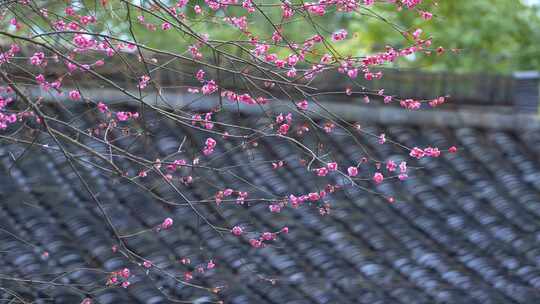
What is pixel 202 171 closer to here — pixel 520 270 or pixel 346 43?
pixel 520 270

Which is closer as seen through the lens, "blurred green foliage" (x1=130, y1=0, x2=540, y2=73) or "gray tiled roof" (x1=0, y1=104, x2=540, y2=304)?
"gray tiled roof" (x1=0, y1=104, x2=540, y2=304)

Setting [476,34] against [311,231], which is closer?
[311,231]

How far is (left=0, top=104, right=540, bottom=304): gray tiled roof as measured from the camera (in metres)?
3.63

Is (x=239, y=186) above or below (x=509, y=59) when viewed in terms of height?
below

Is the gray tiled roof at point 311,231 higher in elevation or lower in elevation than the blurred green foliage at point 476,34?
lower

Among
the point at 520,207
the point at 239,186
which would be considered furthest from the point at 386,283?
Result: the point at 520,207

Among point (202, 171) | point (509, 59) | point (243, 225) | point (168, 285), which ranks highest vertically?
point (509, 59)

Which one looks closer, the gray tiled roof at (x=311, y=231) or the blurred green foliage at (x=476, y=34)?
the gray tiled roof at (x=311, y=231)

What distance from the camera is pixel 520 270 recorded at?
4.14 metres

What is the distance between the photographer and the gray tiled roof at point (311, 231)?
363cm

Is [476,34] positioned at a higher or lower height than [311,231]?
higher

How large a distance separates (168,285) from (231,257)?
1.38 ft

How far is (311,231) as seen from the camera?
4180 mm

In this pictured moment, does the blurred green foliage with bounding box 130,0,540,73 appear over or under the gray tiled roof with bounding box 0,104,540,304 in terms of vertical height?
over
